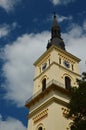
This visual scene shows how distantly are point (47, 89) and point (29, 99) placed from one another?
13.5 feet

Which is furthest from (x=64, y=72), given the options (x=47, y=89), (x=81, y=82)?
(x=81, y=82)

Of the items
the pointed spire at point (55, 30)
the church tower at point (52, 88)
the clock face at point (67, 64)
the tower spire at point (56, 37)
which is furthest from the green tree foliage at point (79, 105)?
the pointed spire at point (55, 30)

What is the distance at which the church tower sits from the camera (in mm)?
31969

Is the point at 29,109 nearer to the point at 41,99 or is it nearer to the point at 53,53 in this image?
the point at 41,99

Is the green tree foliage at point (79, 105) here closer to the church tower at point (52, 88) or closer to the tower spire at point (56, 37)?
the church tower at point (52, 88)

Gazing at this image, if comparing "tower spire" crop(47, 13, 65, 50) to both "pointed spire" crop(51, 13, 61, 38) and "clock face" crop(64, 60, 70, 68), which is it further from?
"clock face" crop(64, 60, 70, 68)

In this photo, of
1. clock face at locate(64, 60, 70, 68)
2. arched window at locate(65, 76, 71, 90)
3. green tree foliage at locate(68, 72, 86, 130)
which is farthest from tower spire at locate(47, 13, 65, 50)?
green tree foliage at locate(68, 72, 86, 130)

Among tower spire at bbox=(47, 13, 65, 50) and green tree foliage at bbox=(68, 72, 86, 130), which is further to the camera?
tower spire at bbox=(47, 13, 65, 50)

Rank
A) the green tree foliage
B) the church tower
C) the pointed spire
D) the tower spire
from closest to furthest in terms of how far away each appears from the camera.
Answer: the green tree foliage
the church tower
the tower spire
the pointed spire

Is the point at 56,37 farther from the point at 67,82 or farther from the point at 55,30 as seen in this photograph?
the point at 67,82

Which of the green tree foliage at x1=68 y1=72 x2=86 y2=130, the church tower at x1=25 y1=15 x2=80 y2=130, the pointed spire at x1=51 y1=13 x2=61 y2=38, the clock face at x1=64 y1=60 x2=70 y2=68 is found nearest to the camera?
the green tree foliage at x1=68 y1=72 x2=86 y2=130

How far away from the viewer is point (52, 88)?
3403 centimetres

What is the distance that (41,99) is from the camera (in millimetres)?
35406

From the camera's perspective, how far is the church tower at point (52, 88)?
32.0 m
